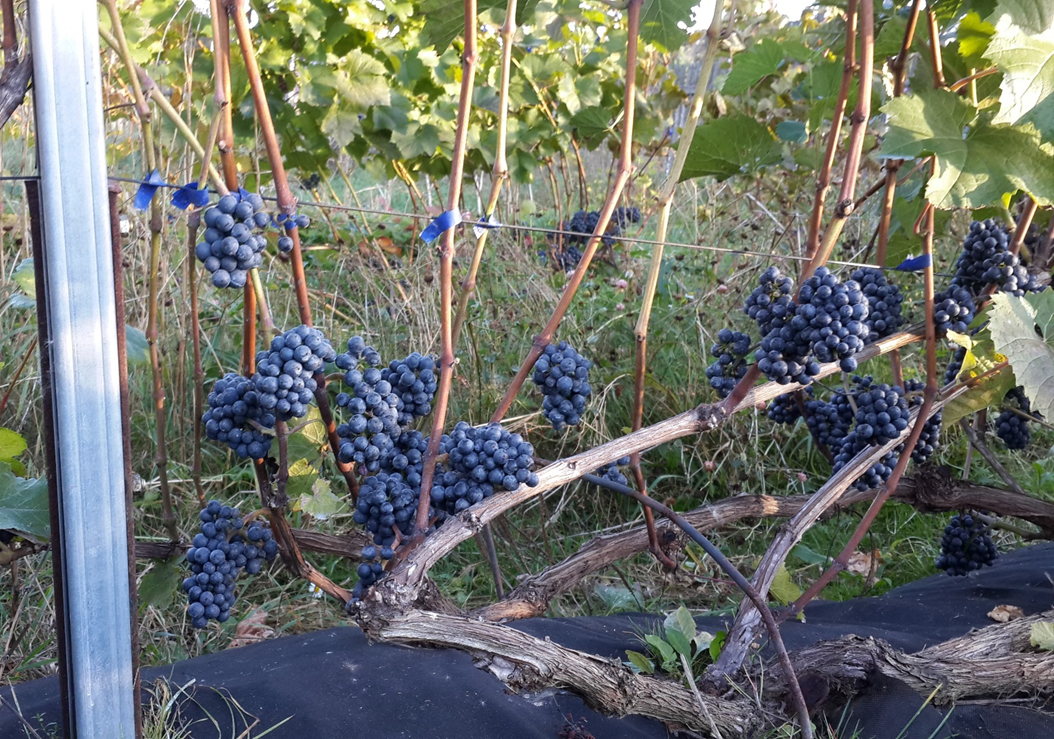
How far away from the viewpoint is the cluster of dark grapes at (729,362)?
1767 millimetres

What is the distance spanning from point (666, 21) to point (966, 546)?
160 centimetres

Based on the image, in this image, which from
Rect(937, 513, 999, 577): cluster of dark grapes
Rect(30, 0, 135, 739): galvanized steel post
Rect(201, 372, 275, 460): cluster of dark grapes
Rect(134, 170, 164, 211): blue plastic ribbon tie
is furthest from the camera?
Rect(937, 513, 999, 577): cluster of dark grapes

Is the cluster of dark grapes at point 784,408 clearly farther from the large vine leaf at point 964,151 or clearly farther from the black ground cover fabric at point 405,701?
the large vine leaf at point 964,151

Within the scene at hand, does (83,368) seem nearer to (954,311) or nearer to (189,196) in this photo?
(189,196)

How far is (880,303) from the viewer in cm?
198

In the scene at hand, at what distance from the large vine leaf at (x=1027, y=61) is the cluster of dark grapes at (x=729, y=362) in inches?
23.3

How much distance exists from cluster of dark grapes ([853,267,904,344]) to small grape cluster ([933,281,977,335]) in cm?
9

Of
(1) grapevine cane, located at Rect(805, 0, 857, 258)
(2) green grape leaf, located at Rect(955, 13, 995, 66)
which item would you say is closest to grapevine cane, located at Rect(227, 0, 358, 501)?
(1) grapevine cane, located at Rect(805, 0, 857, 258)

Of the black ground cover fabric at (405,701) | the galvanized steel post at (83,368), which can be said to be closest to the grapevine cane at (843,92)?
the black ground cover fabric at (405,701)

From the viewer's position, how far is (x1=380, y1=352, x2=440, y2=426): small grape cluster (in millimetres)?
1631

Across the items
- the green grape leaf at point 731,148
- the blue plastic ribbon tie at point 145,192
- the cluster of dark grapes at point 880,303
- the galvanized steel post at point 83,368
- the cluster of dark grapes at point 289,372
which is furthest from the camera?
the green grape leaf at point 731,148

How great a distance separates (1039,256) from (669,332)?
5.38 feet

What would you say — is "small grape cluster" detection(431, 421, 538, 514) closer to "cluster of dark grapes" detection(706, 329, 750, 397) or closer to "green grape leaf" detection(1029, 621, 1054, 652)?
"cluster of dark grapes" detection(706, 329, 750, 397)

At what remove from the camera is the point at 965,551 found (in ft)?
7.84
